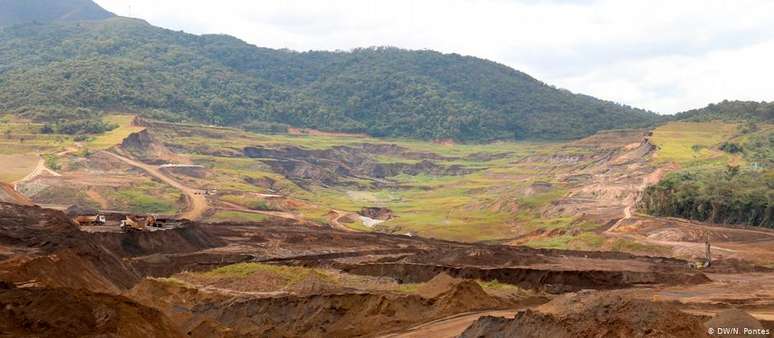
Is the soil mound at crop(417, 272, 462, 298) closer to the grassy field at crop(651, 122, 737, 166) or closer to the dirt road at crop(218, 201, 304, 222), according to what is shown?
the dirt road at crop(218, 201, 304, 222)

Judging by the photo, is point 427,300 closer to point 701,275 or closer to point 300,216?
point 701,275

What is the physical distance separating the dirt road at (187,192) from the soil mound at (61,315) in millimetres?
89451

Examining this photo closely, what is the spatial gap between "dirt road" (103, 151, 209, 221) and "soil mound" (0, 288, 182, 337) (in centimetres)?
8945

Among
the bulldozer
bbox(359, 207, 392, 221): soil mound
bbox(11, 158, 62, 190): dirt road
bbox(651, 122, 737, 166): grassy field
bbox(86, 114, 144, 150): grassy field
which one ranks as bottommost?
bbox(359, 207, 392, 221): soil mound

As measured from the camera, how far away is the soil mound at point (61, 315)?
27.2 metres

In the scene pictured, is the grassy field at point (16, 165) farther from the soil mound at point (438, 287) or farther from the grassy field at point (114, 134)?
the soil mound at point (438, 287)

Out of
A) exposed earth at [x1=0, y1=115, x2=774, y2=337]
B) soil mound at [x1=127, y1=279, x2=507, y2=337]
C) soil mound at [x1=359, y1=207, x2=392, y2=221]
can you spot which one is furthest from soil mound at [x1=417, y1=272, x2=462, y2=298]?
soil mound at [x1=359, y1=207, x2=392, y2=221]

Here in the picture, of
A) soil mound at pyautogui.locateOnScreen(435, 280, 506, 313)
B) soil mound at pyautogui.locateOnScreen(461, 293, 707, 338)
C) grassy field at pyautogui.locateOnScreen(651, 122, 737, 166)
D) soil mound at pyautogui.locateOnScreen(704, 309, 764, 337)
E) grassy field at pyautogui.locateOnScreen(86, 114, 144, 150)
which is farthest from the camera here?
grassy field at pyautogui.locateOnScreen(86, 114, 144, 150)

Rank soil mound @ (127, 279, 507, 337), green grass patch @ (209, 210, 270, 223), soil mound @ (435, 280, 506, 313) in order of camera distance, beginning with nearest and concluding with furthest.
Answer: soil mound @ (127, 279, 507, 337)
soil mound @ (435, 280, 506, 313)
green grass patch @ (209, 210, 270, 223)

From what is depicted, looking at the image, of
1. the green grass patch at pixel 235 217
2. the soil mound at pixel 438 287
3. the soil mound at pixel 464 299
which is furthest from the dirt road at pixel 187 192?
the soil mound at pixel 464 299

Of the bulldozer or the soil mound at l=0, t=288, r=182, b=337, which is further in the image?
the bulldozer

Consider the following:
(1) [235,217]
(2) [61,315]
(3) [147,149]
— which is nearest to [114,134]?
(3) [147,149]

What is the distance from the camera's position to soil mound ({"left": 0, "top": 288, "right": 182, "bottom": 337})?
1070 inches

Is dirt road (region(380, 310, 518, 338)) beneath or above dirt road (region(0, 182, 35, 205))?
above
